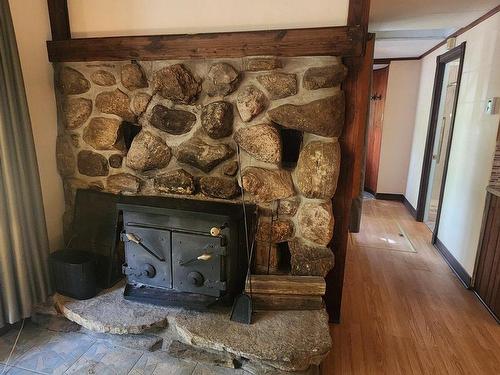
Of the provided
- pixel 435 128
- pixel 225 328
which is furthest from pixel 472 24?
pixel 225 328

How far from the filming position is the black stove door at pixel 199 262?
5.47 ft

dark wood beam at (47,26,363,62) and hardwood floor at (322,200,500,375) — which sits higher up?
dark wood beam at (47,26,363,62)

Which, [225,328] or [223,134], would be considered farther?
[223,134]

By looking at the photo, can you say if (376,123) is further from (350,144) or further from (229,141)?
(229,141)

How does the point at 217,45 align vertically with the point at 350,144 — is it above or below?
above

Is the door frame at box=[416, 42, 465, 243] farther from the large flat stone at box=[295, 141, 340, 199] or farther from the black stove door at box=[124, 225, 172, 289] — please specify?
the black stove door at box=[124, 225, 172, 289]

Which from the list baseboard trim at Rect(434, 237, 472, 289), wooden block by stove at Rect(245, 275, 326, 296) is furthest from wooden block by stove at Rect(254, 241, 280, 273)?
baseboard trim at Rect(434, 237, 472, 289)

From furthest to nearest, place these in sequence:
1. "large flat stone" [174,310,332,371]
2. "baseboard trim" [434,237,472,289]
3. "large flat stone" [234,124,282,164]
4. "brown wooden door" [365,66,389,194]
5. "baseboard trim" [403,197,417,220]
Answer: "brown wooden door" [365,66,389,194]
"baseboard trim" [403,197,417,220]
"baseboard trim" [434,237,472,289]
"large flat stone" [234,124,282,164]
"large flat stone" [174,310,332,371]

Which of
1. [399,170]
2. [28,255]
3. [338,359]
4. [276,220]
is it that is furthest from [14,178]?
[399,170]

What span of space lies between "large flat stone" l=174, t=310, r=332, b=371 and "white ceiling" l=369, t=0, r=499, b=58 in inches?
89.4

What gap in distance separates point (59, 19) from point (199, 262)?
1.68 metres

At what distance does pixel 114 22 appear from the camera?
6.12 ft

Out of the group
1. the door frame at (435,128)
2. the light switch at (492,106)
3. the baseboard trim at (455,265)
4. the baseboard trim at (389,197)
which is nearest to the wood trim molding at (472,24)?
the door frame at (435,128)

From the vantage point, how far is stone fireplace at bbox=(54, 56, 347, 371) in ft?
5.35
